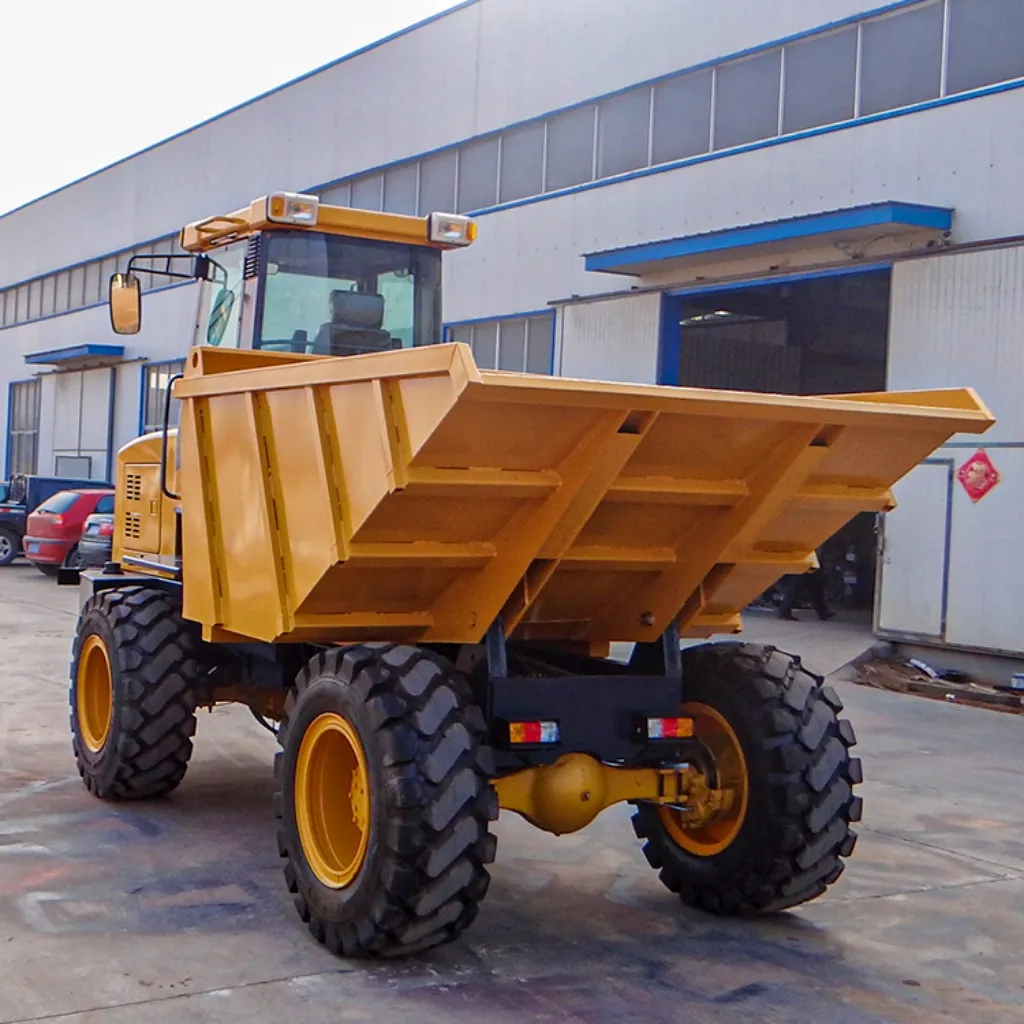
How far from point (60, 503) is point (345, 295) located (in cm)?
1631

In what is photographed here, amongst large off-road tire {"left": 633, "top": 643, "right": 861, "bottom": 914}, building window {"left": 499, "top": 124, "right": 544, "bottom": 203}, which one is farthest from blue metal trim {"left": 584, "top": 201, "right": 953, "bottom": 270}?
large off-road tire {"left": 633, "top": 643, "right": 861, "bottom": 914}

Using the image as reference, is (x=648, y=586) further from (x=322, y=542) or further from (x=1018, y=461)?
(x=1018, y=461)

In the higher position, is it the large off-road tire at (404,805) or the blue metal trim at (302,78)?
the blue metal trim at (302,78)

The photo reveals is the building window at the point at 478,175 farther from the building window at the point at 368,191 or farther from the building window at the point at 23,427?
the building window at the point at 23,427

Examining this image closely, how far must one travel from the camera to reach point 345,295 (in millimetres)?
7562

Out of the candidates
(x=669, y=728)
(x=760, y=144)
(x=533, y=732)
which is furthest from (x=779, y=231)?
(x=533, y=732)

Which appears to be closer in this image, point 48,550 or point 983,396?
point 983,396

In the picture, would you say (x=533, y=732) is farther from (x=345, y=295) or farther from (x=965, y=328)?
(x=965, y=328)

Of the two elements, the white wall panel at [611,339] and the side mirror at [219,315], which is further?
the white wall panel at [611,339]

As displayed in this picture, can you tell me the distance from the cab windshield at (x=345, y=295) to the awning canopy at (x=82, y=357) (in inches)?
1079

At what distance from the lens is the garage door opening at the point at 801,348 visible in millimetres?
19359

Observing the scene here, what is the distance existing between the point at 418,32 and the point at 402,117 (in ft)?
4.67

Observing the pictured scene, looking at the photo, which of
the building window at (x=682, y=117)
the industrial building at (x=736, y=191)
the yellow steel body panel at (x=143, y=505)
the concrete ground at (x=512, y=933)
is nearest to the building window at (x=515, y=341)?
the industrial building at (x=736, y=191)

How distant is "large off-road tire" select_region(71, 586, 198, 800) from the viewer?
711 centimetres
